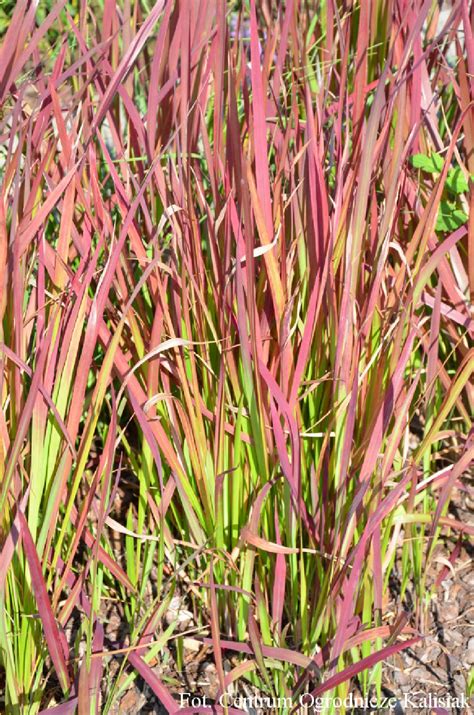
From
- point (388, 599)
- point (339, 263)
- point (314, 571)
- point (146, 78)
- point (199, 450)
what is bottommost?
point (388, 599)

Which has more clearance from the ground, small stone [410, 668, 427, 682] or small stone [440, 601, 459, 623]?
small stone [440, 601, 459, 623]

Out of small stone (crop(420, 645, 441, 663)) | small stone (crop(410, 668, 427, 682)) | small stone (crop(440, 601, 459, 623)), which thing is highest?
small stone (crop(440, 601, 459, 623))

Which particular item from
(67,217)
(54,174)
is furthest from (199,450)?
(54,174)

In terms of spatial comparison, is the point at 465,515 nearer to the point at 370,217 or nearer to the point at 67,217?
the point at 370,217

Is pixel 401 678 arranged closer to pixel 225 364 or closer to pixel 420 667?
pixel 420 667

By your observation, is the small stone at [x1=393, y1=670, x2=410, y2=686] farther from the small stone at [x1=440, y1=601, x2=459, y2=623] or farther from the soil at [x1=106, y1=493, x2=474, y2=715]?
the small stone at [x1=440, y1=601, x2=459, y2=623]

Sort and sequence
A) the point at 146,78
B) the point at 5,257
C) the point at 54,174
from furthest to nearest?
the point at 146,78 → the point at 54,174 → the point at 5,257

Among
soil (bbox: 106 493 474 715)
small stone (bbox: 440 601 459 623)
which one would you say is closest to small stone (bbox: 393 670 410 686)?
soil (bbox: 106 493 474 715)

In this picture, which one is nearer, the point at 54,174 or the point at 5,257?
the point at 5,257

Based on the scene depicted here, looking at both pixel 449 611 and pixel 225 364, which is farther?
pixel 449 611

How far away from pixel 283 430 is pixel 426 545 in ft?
1.18

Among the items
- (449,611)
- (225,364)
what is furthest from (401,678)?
(225,364)

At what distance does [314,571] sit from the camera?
3.29 feet

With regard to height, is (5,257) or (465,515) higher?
(5,257)
